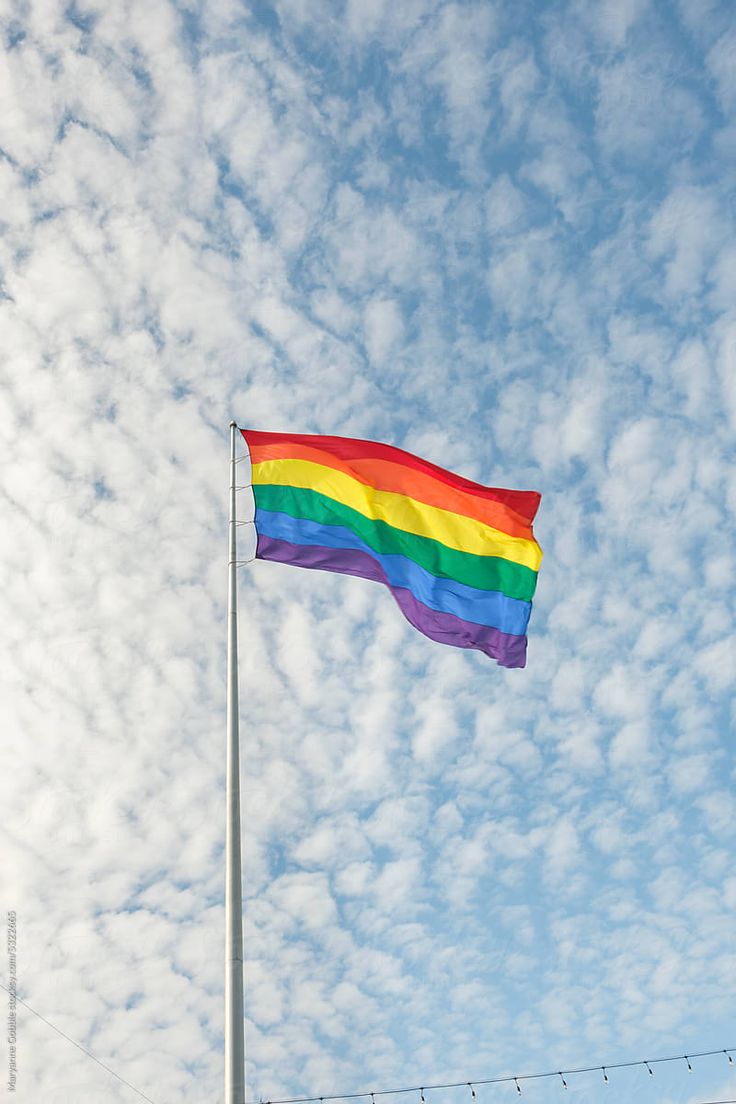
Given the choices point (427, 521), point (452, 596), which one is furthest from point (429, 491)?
point (452, 596)

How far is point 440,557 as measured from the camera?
1502 cm

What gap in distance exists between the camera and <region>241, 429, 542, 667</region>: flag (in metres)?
13.9

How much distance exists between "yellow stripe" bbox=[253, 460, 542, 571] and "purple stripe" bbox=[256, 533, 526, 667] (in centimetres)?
96

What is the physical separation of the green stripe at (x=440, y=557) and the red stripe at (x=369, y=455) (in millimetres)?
816

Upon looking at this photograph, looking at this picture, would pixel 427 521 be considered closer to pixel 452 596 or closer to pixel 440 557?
pixel 440 557

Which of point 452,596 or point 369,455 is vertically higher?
point 369,455

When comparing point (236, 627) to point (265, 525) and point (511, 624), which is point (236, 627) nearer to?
point (265, 525)

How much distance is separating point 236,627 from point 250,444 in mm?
3396

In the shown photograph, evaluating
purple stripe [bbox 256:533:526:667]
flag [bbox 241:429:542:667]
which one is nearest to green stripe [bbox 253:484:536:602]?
flag [bbox 241:429:542:667]

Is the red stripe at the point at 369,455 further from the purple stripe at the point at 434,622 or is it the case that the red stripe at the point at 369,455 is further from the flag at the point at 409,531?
the purple stripe at the point at 434,622

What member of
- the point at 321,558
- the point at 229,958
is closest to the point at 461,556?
the point at 321,558

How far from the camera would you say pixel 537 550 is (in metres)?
15.2

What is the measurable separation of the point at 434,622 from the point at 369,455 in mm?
2822

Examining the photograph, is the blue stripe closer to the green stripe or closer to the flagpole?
the green stripe
